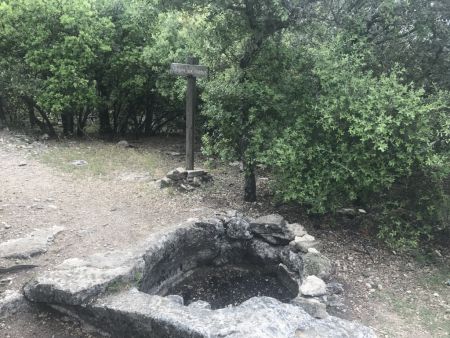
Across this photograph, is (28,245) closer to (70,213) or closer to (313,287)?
(70,213)

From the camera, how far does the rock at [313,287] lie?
499 cm

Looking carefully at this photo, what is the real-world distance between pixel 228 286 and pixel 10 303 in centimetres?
280

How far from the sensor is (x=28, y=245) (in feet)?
17.8

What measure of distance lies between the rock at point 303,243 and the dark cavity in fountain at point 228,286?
1.83 feet

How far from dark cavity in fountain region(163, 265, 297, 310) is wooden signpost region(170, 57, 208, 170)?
2.77 m

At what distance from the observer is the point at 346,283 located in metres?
5.68

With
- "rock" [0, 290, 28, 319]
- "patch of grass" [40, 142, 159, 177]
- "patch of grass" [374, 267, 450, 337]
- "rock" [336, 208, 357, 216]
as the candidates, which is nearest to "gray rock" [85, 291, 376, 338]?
"rock" [0, 290, 28, 319]

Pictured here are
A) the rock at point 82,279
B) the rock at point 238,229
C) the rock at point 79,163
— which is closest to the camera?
the rock at point 82,279

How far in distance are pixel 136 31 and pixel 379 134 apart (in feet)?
25.2

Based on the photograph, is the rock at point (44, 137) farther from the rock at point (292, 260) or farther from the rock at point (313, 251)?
the rock at point (313, 251)

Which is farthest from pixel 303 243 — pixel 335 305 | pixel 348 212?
pixel 348 212

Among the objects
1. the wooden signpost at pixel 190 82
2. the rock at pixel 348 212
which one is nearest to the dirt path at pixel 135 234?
the rock at pixel 348 212

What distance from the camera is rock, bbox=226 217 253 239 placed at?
21.0ft

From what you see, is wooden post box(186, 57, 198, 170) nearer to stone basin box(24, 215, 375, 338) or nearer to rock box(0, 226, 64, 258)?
stone basin box(24, 215, 375, 338)
